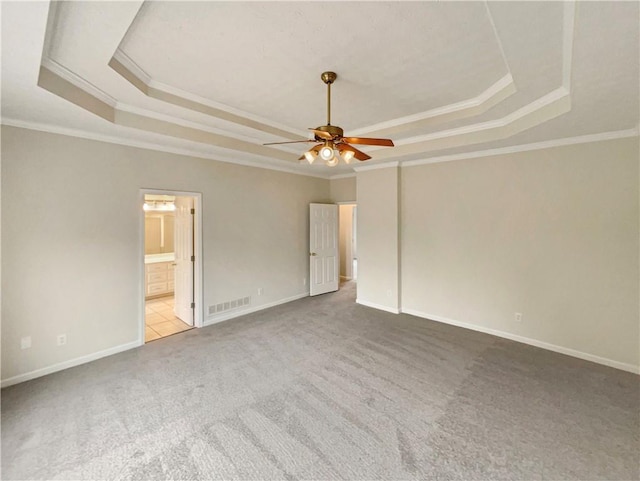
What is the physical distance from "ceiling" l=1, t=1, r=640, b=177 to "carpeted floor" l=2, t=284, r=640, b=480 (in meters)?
2.68

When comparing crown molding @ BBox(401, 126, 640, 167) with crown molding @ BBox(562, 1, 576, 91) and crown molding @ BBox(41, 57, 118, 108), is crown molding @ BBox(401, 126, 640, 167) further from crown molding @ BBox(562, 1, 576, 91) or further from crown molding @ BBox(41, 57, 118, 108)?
crown molding @ BBox(41, 57, 118, 108)

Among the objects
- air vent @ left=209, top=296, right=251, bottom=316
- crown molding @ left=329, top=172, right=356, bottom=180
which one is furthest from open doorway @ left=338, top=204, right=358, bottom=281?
air vent @ left=209, top=296, right=251, bottom=316

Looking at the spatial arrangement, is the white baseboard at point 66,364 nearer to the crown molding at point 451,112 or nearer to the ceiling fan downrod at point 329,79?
the ceiling fan downrod at point 329,79

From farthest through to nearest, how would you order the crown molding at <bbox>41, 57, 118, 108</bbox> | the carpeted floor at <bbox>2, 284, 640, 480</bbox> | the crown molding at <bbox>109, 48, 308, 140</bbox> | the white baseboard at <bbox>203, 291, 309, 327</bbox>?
the white baseboard at <bbox>203, 291, 309, 327</bbox> < the crown molding at <bbox>109, 48, 308, 140</bbox> < the crown molding at <bbox>41, 57, 118, 108</bbox> < the carpeted floor at <bbox>2, 284, 640, 480</bbox>

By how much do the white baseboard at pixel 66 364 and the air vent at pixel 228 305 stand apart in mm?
1079

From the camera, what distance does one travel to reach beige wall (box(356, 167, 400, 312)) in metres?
5.05

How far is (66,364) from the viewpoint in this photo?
320 cm

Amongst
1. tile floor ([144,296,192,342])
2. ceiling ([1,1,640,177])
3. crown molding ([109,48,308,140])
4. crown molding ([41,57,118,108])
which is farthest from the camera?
tile floor ([144,296,192,342])

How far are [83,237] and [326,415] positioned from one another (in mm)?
3349

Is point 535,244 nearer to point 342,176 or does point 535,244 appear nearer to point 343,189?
point 343,189

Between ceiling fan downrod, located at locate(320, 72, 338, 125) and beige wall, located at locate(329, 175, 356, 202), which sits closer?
ceiling fan downrod, located at locate(320, 72, 338, 125)

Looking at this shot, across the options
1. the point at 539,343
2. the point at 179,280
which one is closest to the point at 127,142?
the point at 179,280

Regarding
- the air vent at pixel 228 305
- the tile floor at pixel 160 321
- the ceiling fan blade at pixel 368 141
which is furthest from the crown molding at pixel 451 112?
the tile floor at pixel 160 321

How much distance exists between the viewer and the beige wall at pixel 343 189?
246 inches
